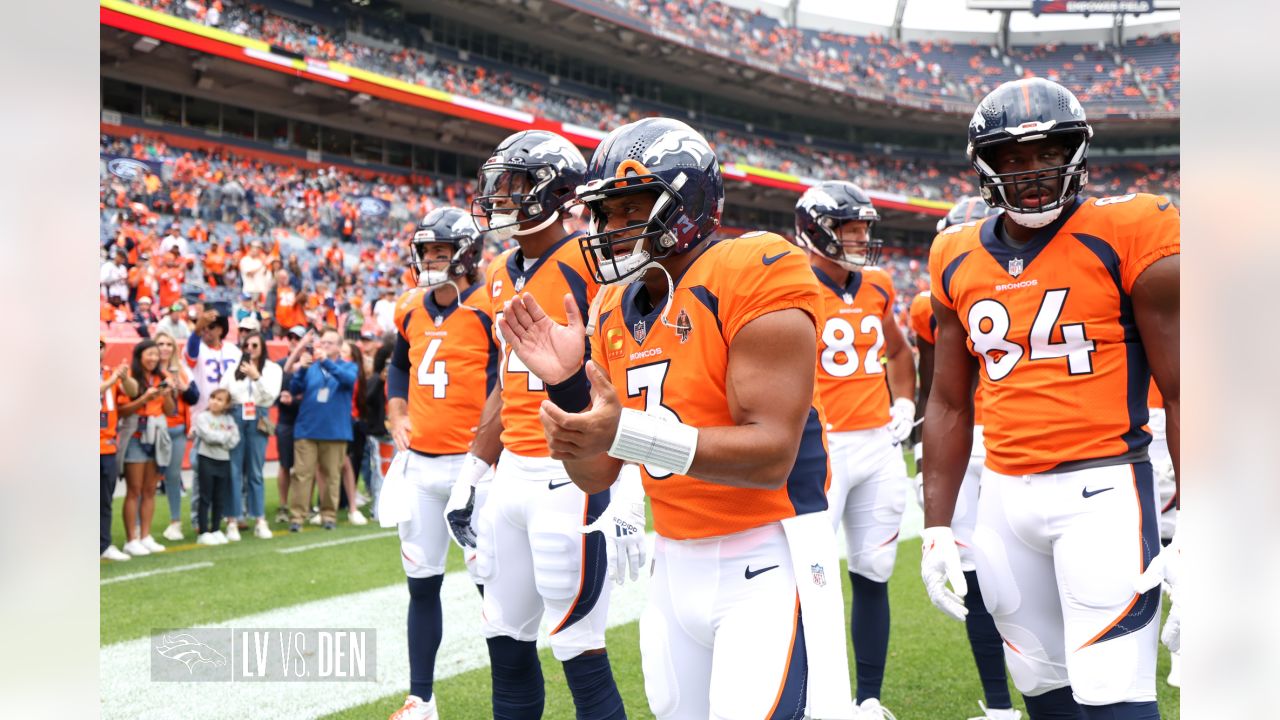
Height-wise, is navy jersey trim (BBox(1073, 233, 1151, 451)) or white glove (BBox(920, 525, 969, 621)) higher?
navy jersey trim (BBox(1073, 233, 1151, 451))

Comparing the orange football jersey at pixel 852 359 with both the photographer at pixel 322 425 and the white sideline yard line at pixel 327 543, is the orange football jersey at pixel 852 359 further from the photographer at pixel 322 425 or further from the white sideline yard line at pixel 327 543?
the photographer at pixel 322 425

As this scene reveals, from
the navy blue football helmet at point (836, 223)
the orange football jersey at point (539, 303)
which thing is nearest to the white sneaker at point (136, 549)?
the orange football jersey at point (539, 303)

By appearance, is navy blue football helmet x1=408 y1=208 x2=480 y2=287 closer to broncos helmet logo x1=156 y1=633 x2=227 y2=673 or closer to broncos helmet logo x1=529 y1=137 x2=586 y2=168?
broncos helmet logo x1=529 y1=137 x2=586 y2=168

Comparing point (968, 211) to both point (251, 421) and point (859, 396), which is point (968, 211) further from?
point (251, 421)

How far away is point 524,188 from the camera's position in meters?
3.76

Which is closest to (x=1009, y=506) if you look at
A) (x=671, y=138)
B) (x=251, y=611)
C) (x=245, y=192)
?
(x=671, y=138)

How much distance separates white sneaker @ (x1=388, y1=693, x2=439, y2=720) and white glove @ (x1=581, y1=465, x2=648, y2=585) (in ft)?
5.62

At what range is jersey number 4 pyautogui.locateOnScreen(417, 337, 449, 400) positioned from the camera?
4.59 m

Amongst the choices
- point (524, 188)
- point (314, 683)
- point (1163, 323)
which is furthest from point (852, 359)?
point (314, 683)

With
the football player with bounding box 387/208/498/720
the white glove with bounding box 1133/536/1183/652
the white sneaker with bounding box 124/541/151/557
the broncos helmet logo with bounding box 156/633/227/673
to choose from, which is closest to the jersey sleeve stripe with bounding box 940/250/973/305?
the white glove with bounding box 1133/536/1183/652

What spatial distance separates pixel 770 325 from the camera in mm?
2123

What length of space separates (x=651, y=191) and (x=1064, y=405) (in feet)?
4.27

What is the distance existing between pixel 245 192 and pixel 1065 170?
18664 millimetres
